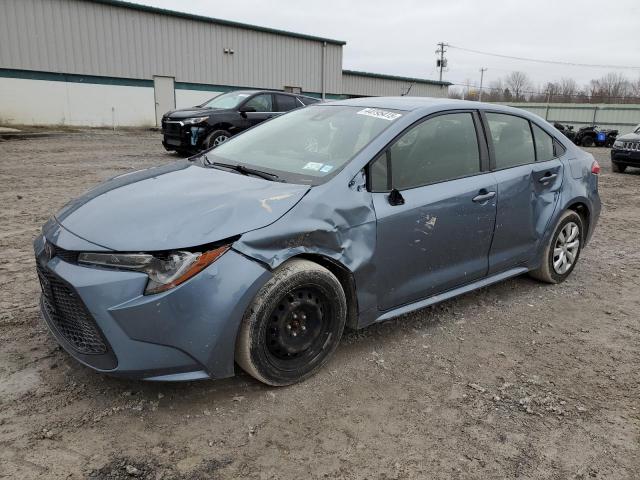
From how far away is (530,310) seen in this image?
415cm

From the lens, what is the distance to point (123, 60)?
2333 cm

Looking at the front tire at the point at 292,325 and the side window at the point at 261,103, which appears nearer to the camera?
the front tire at the point at 292,325

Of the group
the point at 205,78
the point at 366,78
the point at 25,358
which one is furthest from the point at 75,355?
the point at 366,78

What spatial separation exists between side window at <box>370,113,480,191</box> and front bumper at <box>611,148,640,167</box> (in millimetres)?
11413

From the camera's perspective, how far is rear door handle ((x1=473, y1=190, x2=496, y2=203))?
3.61 m

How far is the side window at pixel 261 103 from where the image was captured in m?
12.0

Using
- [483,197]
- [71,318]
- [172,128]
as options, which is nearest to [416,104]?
[483,197]

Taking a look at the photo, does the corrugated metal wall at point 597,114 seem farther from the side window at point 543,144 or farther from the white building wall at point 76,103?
the side window at point 543,144

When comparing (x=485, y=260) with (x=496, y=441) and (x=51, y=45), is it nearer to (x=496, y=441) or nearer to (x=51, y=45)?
(x=496, y=441)

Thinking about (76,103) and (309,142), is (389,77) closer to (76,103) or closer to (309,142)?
(76,103)

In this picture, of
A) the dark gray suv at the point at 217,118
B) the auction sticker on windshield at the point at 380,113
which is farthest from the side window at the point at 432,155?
the dark gray suv at the point at 217,118

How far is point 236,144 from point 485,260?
80.5 inches

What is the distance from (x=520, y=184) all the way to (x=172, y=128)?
30.0 feet

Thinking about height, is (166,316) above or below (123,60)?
below
